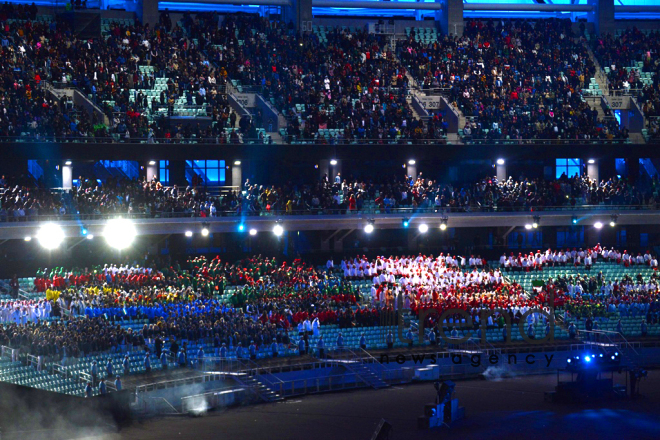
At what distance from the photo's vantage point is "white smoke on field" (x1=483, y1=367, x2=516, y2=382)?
3541 cm

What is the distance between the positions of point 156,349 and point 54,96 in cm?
1552

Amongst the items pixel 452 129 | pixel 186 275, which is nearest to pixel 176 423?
pixel 186 275

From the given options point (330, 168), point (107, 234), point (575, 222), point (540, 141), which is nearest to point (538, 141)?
point (540, 141)

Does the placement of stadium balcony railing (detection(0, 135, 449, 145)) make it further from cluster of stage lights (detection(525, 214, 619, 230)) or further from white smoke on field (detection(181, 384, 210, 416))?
white smoke on field (detection(181, 384, 210, 416))

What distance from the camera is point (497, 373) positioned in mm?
35656

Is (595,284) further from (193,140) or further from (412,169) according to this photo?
(193,140)

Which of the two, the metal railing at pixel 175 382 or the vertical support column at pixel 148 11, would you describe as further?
the vertical support column at pixel 148 11

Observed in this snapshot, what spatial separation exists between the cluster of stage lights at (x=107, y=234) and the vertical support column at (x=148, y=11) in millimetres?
13234

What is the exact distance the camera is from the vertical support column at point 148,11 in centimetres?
4938

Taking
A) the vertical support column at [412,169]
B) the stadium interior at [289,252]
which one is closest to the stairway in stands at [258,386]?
the stadium interior at [289,252]

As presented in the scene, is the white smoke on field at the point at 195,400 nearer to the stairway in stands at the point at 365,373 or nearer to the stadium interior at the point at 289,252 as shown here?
the stadium interior at the point at 289,252

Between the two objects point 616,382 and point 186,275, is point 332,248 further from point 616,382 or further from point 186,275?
point 616,382

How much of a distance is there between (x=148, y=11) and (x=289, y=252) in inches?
581

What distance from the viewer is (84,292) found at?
3569 cm
